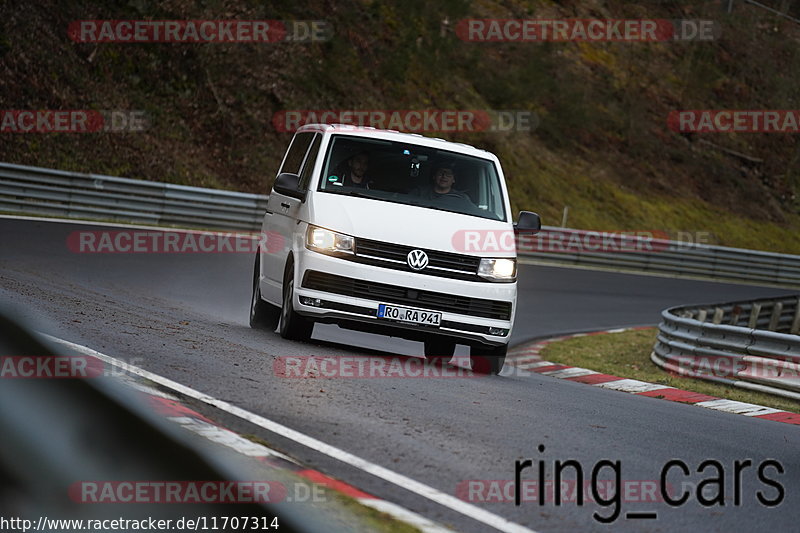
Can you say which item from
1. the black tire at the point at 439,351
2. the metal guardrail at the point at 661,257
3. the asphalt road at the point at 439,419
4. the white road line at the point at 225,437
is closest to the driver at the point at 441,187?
the asphalt road at the point at 439,419

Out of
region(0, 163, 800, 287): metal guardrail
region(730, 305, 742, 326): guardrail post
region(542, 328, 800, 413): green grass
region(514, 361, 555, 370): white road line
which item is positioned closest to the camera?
region(542, 328, 800, 413): green grass

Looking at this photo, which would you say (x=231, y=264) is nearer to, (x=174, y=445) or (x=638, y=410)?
(x=638, y=410)

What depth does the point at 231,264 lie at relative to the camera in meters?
20.8

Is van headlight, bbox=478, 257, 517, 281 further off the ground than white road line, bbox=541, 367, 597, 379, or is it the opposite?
van headlight, bbox=478, 257, 517, 281

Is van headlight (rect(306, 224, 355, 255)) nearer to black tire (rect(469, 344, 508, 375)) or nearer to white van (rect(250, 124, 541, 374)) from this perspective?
white van (rect(250, 124, 541, 374))

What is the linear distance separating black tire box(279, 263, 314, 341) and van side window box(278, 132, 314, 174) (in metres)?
1.47

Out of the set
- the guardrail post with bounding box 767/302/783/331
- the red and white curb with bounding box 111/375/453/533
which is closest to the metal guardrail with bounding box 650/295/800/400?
the guardrail post with bounding box 767/302/783/331

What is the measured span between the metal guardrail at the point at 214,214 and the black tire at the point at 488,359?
48.0ft

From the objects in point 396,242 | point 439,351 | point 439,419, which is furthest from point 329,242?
point 439,419

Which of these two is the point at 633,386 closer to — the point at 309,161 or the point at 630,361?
the point at 630,361

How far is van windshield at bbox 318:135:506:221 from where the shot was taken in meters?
10.1

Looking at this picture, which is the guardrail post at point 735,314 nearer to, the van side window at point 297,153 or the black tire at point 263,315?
the van side window at point 297,153

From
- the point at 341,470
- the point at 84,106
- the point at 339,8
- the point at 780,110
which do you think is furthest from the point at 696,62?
the point at 341,470

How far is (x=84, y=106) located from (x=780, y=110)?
44716 mm
